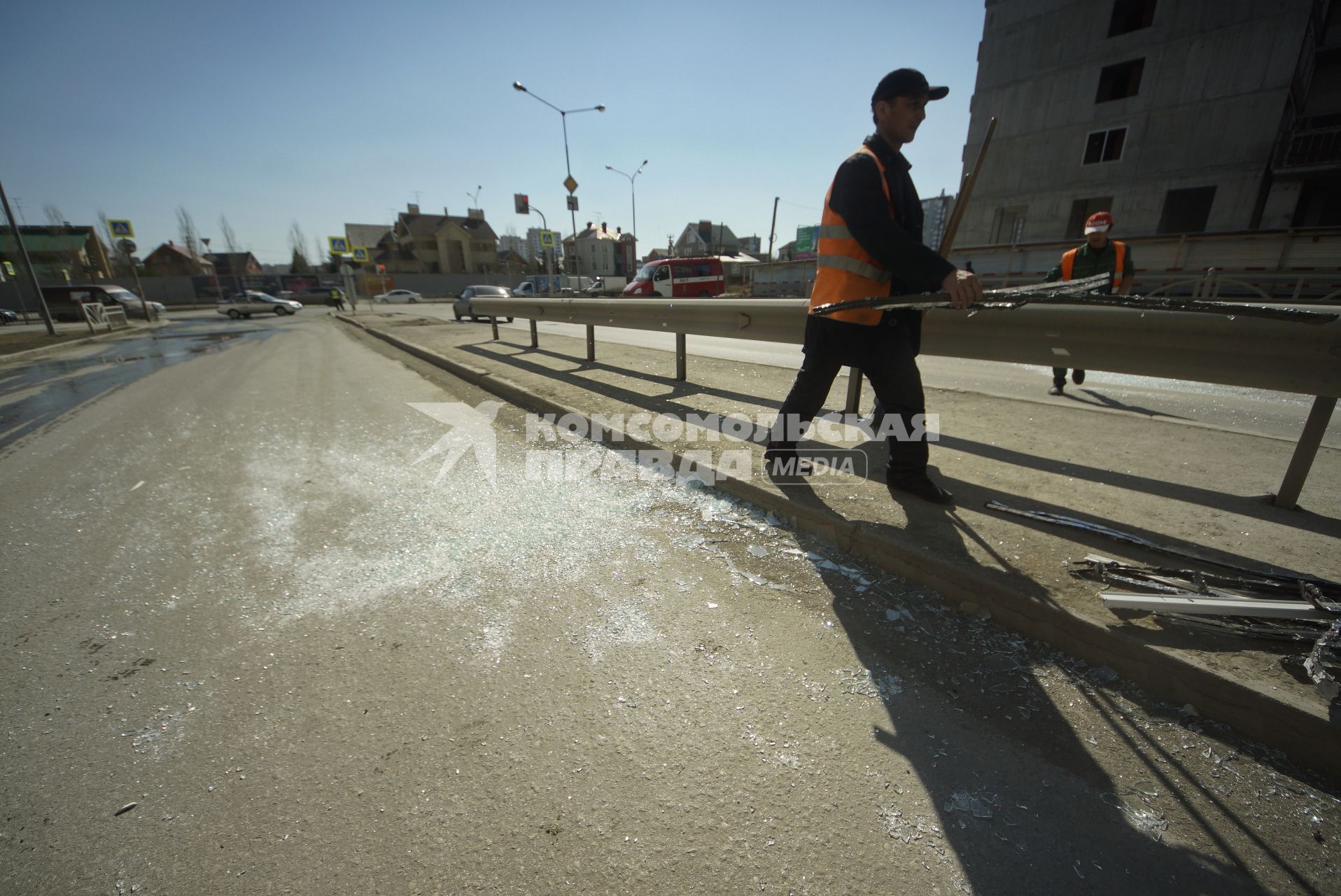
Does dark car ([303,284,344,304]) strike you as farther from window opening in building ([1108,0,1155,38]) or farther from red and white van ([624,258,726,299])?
window opening in building ([1108,0,1155,38])

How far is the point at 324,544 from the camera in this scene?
265 cm

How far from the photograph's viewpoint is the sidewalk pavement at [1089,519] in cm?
151

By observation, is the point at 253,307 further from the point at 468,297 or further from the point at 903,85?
the point at 903,85

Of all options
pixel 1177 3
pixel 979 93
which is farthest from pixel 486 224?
pixel 1177 3

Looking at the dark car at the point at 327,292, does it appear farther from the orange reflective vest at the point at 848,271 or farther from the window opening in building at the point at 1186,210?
the window opening in building at the point at 1186,210

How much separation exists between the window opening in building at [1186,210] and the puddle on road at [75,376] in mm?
32200

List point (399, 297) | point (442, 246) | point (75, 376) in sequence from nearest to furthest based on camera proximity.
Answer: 1. point (75, 376)
2. point (399, 297)
3. point (442, 246)

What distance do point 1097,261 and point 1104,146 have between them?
81.0 ft

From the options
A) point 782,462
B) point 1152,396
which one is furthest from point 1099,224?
point 782,462

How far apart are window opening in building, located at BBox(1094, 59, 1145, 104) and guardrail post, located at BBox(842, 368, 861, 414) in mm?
28471

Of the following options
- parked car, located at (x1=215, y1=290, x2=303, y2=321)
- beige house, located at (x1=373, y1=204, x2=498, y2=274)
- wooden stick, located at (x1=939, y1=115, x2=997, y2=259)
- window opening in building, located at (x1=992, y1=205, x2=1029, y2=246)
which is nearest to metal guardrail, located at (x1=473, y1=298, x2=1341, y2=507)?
wooden stick, located at (x1=939, y1=115, x2=997, y2=259)

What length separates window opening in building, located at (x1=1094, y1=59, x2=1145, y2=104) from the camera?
2133cm

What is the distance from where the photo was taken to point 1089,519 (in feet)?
8.04

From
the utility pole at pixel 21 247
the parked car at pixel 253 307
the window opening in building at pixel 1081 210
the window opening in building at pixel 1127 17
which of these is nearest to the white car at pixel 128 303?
the parked car at pixel 253 307
